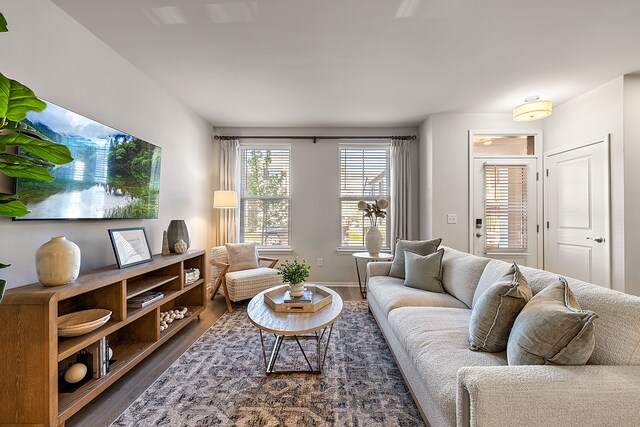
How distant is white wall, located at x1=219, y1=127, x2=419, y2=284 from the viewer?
4473 millimetres

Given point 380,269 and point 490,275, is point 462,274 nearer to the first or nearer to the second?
point 490,275

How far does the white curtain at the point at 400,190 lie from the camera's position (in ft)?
14.3

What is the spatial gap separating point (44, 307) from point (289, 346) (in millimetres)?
1668

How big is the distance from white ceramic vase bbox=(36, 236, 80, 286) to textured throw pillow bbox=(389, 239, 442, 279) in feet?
8.91

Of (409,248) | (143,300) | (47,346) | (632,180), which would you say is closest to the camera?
(47,346)

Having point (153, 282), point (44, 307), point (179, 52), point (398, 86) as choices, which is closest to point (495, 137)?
point (398, 86)

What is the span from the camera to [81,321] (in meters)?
1.75

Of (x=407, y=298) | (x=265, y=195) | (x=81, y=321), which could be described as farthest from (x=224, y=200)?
(x=407, y=298)

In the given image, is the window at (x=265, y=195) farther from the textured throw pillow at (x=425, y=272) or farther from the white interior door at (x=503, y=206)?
the white interior door at (x=503, y=206)

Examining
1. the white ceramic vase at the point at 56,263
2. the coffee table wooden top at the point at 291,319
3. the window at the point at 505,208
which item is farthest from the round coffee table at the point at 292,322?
the window at the point at 505,208

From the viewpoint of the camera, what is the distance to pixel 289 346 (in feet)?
7.89

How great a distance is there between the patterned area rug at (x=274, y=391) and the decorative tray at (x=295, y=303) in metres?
0.45

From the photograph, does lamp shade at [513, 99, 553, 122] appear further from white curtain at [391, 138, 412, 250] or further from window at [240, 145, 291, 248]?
window at [240, 145, 291, 248]

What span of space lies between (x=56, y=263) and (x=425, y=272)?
106 inches
